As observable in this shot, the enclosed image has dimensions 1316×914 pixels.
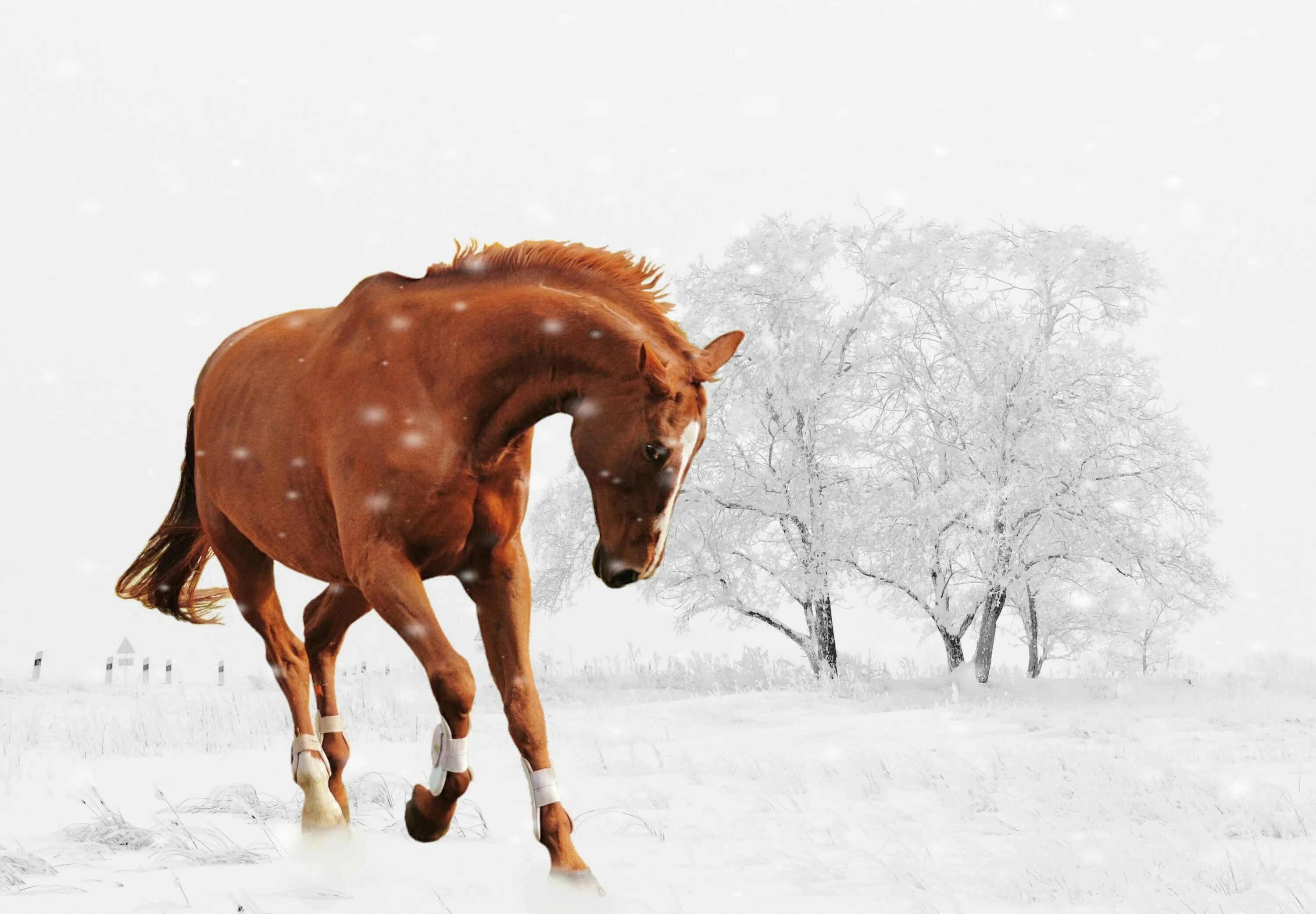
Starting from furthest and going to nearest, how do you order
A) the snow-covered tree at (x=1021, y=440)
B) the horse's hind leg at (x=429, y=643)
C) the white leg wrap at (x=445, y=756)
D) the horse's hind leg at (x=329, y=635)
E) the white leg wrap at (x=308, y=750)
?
the snow-covered tree at (x=1021, y=440)
the horse's hind leg at (x=329, y=635)
the white leg wrap at (x=308, y=750)
the white leg wrap at (x=445, y=756)
the horse's hind leg at (x=429, y=643)

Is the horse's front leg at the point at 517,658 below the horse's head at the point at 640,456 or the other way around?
below

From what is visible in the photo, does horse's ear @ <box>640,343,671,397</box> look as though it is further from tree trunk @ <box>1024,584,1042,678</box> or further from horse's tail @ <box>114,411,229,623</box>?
tree trunk @ <box>1024,584,1042,678</box>

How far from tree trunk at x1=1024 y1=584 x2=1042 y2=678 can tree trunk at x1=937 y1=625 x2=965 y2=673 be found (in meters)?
1.04

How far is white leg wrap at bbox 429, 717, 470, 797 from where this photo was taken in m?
4.03

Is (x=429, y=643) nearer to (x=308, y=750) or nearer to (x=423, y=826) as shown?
(x=423, y=826)

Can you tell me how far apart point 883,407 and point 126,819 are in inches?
499

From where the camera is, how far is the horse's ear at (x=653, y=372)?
3.64m

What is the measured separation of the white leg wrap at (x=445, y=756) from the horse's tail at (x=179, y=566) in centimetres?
259

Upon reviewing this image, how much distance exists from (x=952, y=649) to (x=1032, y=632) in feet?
4.31

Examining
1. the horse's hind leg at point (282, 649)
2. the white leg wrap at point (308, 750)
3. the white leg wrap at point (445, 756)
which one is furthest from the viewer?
the white leg wrap at point (308, 750)

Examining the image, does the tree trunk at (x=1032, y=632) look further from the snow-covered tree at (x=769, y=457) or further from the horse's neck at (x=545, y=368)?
the horse's neck at (x=545, y=368)

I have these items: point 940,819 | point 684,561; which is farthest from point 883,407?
point 940,819

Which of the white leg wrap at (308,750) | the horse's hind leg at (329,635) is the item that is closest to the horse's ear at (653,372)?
the horse's hind leg at (329,635)

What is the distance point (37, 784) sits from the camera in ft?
21.5
